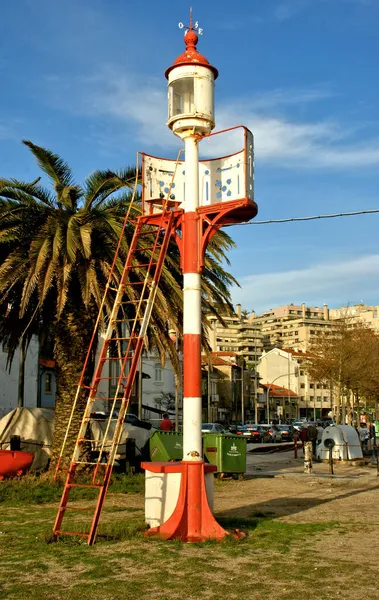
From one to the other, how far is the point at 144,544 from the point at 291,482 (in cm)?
1165

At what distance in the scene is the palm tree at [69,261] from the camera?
17.2 metres

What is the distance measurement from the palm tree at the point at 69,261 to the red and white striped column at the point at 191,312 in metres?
5.48

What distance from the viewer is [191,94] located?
12047 mm

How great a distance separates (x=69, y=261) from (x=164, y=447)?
670cm

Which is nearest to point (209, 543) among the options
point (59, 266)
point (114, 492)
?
point (114, 492)

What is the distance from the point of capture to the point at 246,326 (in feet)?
558

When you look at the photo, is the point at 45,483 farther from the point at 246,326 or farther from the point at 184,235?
the point at 246,326

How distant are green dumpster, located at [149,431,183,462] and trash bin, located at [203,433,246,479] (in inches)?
52.9

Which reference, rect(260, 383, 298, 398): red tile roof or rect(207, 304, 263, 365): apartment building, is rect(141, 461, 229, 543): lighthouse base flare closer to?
rect(260, 383, 298, 398): red tile roof

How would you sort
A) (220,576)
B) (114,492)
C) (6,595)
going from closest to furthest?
(6,595)
(220,576)
(114,492)

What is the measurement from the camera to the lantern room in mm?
11789

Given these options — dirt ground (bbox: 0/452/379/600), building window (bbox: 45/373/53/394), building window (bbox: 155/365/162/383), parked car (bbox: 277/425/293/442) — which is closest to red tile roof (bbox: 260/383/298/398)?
building window (bbox: 155/365/162/383)

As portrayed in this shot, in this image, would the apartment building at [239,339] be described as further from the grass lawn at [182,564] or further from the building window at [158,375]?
the grass lawn at [182,564]

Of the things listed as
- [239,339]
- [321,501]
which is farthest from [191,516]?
[239,339]
